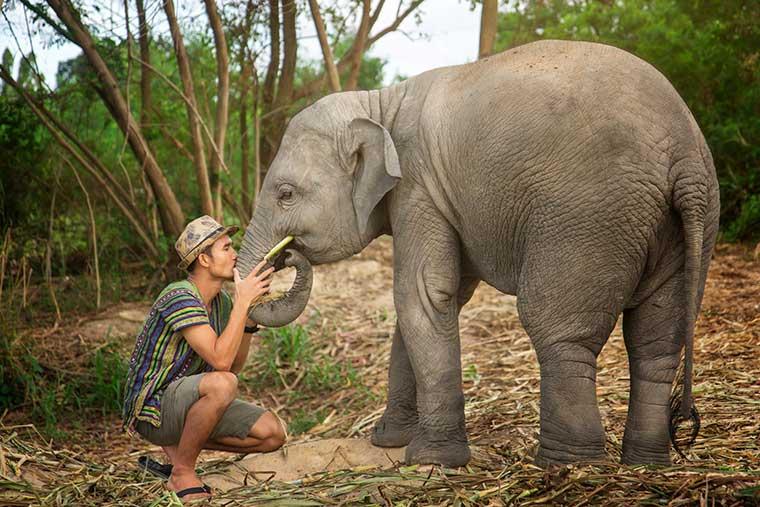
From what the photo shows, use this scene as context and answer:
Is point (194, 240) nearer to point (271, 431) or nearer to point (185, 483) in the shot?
point (271, 431)

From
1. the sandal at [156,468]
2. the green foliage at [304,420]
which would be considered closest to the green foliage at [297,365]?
the green foliage at [304,420]

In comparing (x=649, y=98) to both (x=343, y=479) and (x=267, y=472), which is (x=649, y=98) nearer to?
(x=343, y=479)

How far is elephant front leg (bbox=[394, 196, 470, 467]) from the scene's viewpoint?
14.5ft

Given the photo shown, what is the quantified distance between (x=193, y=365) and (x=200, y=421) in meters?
0.31

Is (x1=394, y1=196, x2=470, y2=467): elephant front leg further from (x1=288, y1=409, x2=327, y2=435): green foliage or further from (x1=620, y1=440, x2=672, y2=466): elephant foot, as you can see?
(x1=288, y1=409, x2=327, y2=435): green foliage

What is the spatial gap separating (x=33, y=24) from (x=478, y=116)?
15.6 ft

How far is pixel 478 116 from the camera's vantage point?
4.20m

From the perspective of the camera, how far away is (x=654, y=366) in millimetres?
4145

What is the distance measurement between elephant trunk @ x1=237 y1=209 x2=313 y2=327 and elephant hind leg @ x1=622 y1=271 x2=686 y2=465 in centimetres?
165

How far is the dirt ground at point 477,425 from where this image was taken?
12.0 ft

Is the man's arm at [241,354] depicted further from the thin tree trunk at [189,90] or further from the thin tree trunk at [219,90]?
the thin tree trunk at [189,90]

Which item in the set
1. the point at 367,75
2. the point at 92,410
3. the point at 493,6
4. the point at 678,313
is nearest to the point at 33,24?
the point at 92,410

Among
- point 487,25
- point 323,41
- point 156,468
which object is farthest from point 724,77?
point 156,468

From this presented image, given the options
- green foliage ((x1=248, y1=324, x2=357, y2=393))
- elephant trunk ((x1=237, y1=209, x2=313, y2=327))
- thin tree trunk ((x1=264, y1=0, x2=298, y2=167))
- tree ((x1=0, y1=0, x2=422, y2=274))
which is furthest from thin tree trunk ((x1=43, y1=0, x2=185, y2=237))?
elephant trunk ((x1=237, y1=209, x2=313, y2=327))
